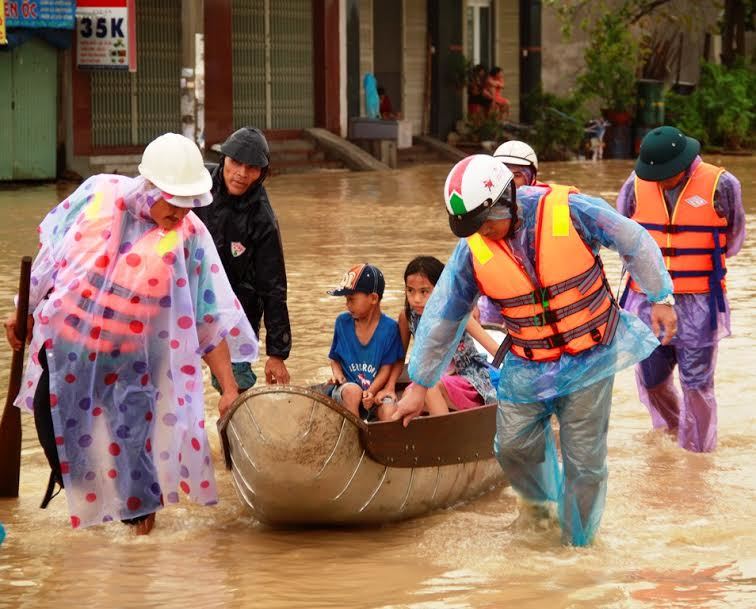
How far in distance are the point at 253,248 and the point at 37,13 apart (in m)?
14.5

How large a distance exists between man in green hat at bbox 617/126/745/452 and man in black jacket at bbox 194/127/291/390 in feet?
5.96

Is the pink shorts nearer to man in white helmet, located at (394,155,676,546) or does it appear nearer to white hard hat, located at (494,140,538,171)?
man in white helmet, located at (394,155,676,546)

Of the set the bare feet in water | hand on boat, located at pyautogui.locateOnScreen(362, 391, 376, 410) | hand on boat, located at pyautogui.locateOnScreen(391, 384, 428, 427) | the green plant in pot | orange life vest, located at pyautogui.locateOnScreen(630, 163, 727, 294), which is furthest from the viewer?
the green plant in pot

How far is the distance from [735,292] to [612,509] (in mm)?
6096

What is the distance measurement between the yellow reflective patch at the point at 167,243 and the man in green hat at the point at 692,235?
257 centimetres

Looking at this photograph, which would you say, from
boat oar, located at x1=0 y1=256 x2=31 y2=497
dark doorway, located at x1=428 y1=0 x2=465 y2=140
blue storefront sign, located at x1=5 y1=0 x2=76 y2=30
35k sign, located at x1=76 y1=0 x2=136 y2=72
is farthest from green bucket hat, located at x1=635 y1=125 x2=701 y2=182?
dark doorway, located at x1=428 y1=0 x2=465 y2=140

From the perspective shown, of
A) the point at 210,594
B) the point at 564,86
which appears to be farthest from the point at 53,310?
the point at 564,86

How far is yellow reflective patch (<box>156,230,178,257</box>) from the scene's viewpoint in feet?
19.0

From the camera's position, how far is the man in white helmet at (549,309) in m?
5.61

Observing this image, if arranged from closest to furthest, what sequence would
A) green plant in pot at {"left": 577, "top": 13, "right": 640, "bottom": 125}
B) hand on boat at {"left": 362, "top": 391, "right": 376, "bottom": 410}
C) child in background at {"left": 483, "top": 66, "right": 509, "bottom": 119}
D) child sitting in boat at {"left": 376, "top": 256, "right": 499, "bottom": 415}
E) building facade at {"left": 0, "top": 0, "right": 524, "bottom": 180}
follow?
hand on boat at {"left": 362, "top": 391, "right": 376, "bottom": 410} → child sitting in boat at {"left": 376, "top": 256, "right": 499, "bottom": 415} → building facade at {"left": 0, "top": 0, "right": 524, "bottom": 180} → green plant in pot at {"left": 577, "top": 13, "right": 640, "bottom": 125} → child in background at {"left": 483, "top": 66, "right": 509, "bottom": 119}

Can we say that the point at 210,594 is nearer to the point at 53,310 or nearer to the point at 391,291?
the point at 53,310

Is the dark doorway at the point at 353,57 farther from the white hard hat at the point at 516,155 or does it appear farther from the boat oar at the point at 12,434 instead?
the boat oar at the point at 12,434

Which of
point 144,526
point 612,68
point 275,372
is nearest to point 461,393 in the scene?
point 275,372

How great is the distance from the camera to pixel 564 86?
32.1 metres
